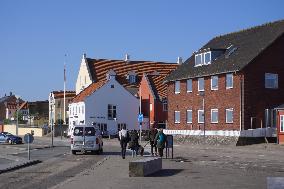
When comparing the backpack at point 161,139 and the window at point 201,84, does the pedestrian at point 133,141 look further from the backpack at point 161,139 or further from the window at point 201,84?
the window at point 201,84

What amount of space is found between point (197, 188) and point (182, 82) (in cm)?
4597

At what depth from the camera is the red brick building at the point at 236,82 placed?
5266cm

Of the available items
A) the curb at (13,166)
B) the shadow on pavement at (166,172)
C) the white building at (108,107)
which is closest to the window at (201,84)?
the white building at (108,107)

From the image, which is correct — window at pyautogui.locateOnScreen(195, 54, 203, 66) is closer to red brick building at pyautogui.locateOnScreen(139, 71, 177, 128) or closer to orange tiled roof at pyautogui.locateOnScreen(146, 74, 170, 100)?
red brick building at pyautogui.locateOnScreen(139, 71, 177, 128)

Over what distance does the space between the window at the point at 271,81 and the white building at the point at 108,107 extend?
3350 cm

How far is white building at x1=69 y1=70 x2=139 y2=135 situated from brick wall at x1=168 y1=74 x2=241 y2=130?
64.4 ft

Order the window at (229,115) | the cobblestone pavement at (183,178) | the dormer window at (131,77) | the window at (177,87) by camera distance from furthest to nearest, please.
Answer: the dormer window at (131,77)
the window at (177,87)
the window at (229,115)
the cobblestone pavement at (183,178)

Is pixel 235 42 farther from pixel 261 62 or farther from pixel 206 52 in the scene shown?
pixel 261 62

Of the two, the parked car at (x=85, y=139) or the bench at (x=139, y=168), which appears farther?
the parked car at (x=85, y=139)

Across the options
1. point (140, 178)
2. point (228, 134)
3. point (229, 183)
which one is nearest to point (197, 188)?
point (229, 183)

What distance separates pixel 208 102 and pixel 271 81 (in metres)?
7.11

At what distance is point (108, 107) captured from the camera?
84.4 m

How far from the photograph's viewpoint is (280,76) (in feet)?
178

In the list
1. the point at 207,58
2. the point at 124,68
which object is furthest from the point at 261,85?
the point at 124,68
